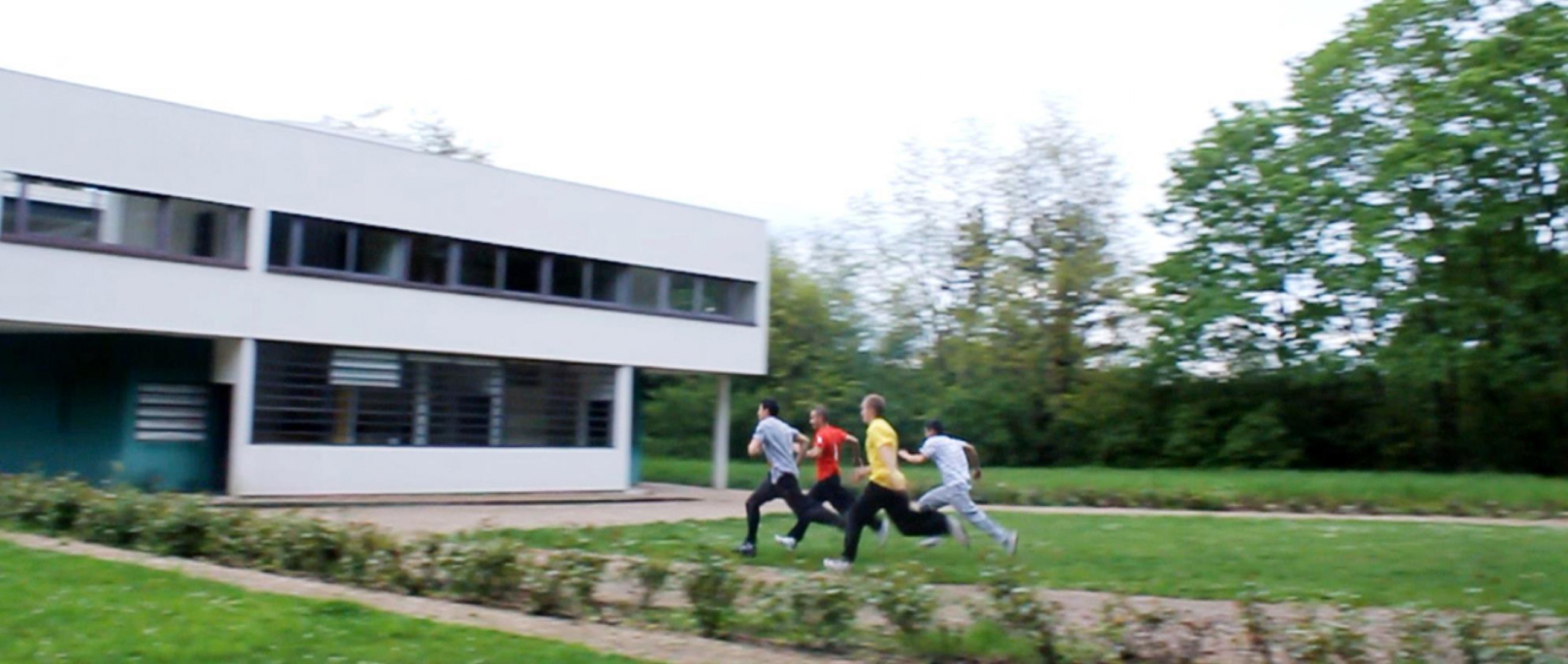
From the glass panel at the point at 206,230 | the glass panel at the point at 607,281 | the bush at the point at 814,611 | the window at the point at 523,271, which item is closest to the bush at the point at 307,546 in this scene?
the bush at the point at 814,611

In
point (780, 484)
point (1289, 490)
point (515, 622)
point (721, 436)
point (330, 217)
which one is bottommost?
point (515, 622)

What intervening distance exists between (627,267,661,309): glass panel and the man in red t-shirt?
1380 centimetres

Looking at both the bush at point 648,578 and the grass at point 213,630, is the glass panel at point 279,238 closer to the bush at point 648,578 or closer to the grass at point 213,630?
the grass at point 213,630

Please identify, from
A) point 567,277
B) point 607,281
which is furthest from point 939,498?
point 607,281

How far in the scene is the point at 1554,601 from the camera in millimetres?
11039

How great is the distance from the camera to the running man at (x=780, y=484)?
1452 cm

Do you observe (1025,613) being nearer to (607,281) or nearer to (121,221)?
(121,221)

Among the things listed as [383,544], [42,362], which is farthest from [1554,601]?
[42,362]

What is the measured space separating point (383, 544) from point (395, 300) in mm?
13050

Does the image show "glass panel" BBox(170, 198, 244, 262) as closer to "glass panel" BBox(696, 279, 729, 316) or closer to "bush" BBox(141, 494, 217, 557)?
"bush" BBox(141, 494, 217, 557)

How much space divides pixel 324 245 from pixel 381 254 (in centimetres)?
113

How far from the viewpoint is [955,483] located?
46.3 ft

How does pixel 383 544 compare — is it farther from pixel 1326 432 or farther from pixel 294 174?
pixel 1326 432

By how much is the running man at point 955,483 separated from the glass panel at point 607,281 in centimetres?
1387
